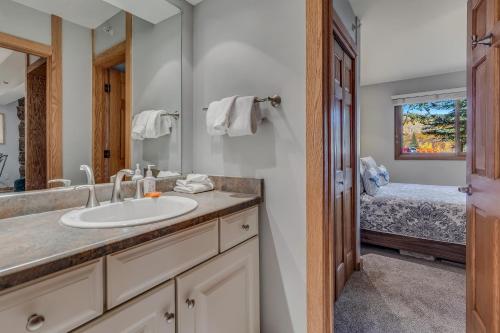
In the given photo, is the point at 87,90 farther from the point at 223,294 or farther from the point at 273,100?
the point at 223,294

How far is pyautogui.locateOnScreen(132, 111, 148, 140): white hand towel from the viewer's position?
1.50 m

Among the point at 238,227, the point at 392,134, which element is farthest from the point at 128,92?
the point at 392,134

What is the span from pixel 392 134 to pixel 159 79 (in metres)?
4.31

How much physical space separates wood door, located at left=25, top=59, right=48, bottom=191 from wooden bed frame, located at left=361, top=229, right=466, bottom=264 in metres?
2.95

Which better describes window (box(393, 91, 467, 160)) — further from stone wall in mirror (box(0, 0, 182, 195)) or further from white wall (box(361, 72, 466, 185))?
stone wall in mirror (box(0, 0, 182, 195))

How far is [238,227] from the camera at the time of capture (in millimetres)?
1256

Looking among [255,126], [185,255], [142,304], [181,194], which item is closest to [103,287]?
[142,304]

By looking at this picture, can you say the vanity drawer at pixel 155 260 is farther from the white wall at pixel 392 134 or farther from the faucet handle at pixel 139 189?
the white wall at pixel 392 134

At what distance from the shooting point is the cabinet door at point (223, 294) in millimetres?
972

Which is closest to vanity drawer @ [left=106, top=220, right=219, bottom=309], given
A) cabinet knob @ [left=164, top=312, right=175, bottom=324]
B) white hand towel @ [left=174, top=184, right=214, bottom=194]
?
cabinet knob @ [left=164, top=312, right=175, bottom=324]

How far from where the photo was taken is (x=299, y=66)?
1.29 m

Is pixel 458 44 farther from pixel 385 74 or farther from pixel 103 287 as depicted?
pixel 103 287

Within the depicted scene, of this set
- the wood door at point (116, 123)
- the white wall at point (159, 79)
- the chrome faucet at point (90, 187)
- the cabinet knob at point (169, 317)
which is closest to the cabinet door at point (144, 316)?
the cabinet knob at point (169, 317)

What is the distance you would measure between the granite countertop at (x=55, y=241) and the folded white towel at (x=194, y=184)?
1.42 ft
